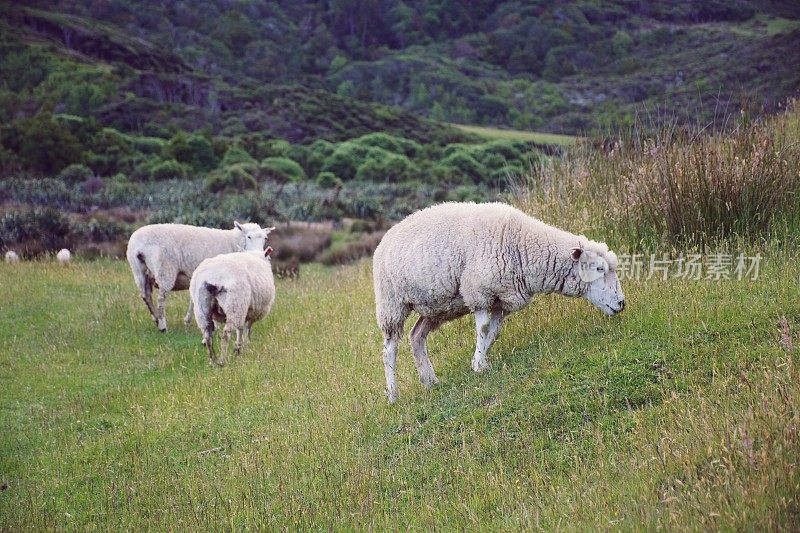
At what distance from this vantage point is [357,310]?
13.0 meters

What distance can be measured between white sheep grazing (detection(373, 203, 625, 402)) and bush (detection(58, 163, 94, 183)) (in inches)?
1167

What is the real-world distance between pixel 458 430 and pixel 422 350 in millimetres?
1468

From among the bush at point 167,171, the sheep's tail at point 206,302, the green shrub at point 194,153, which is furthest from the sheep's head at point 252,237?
the green shrub at point 194,153

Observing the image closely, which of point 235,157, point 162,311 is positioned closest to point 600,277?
point 162,311

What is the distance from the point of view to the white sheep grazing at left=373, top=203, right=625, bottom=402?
25.6 ft

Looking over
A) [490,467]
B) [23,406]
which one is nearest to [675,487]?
[490,467]

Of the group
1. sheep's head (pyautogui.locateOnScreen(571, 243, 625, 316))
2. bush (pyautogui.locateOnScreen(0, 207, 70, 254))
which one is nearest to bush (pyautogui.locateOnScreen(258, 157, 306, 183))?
bush (pyautogui.locateOnScreen(0, 207, 70, 254))

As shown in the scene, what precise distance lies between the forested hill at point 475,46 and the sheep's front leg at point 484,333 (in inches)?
1883

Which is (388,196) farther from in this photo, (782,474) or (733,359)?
(782,474)

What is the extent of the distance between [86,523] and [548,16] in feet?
312

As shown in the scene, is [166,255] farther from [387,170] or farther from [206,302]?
[387,170]

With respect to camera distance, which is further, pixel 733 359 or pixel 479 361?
pixel 479 361

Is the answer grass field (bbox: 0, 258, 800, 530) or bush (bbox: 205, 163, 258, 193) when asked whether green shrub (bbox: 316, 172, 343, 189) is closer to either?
bush (bbox: 205, 163, 258, 193)

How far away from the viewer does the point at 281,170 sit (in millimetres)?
39281
